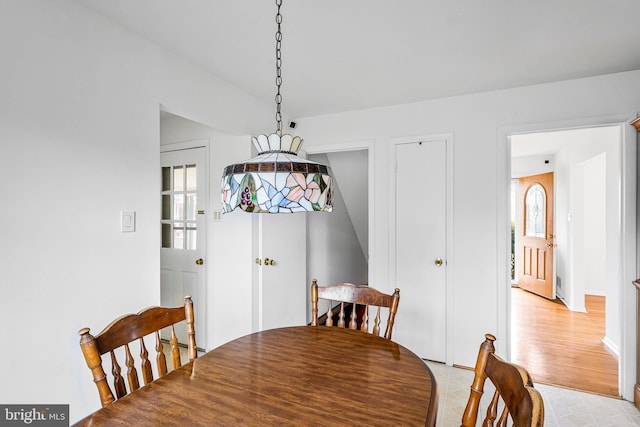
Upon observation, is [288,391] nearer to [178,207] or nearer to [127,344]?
[127,344]

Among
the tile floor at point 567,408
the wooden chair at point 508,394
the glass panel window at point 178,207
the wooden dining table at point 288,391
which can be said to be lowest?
the tile floor at point 567,408

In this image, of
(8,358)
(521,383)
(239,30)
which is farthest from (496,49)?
(8,358)

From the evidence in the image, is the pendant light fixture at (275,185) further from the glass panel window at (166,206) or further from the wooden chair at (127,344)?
the glass panel window at (166,206)

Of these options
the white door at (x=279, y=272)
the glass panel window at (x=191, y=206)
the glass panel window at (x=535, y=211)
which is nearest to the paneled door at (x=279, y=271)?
the white door at (x=279, y=272)

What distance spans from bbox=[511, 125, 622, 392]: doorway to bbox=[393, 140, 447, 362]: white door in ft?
2.92

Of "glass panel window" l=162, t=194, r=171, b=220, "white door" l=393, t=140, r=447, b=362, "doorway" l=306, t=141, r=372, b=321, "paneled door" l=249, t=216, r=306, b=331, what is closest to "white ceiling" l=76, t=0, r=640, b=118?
"white door" l=393, t=140, r=447, b=362

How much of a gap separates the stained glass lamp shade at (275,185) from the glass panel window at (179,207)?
2357mm

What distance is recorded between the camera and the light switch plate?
71.7 inches

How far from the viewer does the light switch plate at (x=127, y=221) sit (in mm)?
1820

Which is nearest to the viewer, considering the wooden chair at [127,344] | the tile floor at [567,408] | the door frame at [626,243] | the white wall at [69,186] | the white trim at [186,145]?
the wooden chair at [127,344]

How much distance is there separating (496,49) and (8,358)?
303 centimetres

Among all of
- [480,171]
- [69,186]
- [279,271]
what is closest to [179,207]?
[279,271]

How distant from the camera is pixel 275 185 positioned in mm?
944

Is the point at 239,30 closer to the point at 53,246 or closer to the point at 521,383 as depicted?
the point at 53,246
